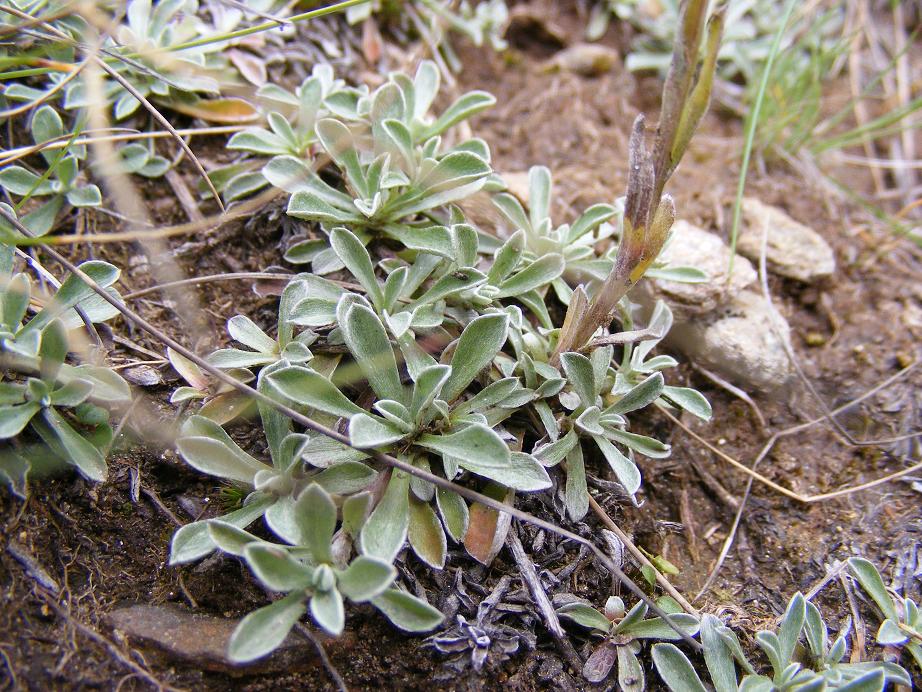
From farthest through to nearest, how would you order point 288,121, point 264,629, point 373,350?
point 288,121 → point 373,350 → point 264,629

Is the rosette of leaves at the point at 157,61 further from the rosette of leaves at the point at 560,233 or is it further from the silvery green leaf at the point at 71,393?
the rosette of leaves at the point at 560,233

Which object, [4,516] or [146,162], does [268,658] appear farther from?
[146,162]

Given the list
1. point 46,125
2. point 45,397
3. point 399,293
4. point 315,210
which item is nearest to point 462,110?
point 315,210

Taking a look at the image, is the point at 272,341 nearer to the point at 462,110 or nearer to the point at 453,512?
the point at 453,512

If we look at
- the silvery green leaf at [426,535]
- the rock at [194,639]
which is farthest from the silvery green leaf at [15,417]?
the silvery green leaf at [426,535]

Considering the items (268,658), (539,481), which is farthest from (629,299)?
(268,658)

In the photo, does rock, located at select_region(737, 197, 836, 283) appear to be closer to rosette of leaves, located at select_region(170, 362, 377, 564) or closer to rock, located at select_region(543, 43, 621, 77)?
rock, located at select_region(543, 43, 621, 77)

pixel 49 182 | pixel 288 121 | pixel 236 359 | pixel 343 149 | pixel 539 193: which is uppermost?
pixel 49 182
